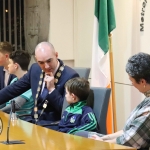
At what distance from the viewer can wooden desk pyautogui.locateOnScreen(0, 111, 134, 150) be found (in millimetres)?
1950

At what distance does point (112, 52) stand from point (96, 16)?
44 cm

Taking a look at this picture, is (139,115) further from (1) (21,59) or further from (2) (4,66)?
(2) (4,66)

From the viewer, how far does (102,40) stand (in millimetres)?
4246

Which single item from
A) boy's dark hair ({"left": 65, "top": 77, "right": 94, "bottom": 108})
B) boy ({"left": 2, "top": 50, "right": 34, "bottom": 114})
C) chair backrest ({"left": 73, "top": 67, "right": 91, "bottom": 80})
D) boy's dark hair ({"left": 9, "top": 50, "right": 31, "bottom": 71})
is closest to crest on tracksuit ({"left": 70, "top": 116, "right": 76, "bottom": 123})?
boy's dark hair ({"left": 65, "top": 77, "right": 94, "bottom": 108})

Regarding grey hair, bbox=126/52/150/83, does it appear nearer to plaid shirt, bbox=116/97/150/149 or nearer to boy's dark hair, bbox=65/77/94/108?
plaid shirt, bbox=116/97/150/149

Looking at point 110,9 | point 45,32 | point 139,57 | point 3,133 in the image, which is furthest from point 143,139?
point 45,32

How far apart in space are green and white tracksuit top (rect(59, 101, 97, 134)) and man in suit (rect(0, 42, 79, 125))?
217 mm

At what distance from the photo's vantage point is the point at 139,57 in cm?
231

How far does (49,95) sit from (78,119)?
1.19ft

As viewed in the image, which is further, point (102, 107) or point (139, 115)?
point (102, 107)

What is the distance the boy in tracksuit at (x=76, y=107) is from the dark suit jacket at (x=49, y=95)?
0.18 metres

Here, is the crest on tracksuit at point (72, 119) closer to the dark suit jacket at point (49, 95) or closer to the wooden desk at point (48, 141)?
the dark suit jacket at point (49, 95)

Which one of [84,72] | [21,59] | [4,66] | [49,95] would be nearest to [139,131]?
[49,95]

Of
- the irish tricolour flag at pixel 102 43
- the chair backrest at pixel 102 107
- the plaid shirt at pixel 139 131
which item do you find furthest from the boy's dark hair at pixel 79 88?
the irish tricolour flag at pixel 102 43
